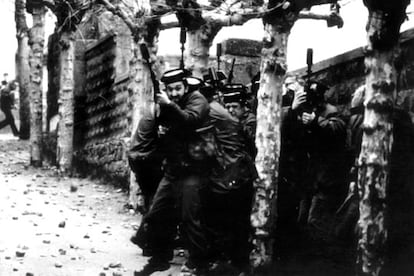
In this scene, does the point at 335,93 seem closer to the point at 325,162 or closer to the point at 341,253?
the point at 325,162

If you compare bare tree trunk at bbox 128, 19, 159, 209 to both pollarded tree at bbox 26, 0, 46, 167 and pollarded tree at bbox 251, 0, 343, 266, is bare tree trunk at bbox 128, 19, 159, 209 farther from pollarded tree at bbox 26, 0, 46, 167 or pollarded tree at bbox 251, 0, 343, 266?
pollarded tree at bbox 26, 0, 46, 167

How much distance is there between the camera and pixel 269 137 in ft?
22.6

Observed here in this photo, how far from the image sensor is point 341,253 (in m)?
7.15

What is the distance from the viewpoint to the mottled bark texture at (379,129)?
215 inches

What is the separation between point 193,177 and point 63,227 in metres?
3.20

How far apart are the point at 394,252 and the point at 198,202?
2.14m

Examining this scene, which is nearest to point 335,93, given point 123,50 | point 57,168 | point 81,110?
point 123,50

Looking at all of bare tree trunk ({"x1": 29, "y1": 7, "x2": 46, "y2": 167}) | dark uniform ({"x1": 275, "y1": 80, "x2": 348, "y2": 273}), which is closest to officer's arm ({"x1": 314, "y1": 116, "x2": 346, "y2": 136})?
dark uniform ({"x1": 275, "y1": 80, "x2": 348, "y2": 273})

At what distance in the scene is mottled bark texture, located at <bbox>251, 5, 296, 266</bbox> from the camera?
6898 millimetres

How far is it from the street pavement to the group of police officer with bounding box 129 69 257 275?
0.57 meters

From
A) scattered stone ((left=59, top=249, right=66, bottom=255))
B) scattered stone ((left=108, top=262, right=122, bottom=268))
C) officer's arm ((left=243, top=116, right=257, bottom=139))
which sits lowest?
scattered stone ((left=108, top=262, right=122, bottom=268))

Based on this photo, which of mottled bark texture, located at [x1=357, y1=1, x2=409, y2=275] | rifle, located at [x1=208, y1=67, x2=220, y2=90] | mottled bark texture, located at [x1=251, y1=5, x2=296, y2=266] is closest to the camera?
mottled bark texture, located at [x1=357, y1=1, x2=409, y2=275]

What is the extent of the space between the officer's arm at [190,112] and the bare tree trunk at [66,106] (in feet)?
24.7

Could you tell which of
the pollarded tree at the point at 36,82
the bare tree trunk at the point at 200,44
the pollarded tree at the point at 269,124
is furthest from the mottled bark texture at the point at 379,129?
the pollarded tree at the point at 36,82
